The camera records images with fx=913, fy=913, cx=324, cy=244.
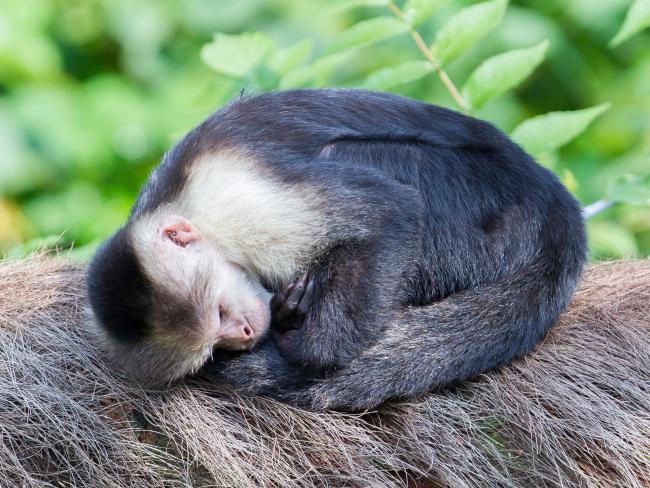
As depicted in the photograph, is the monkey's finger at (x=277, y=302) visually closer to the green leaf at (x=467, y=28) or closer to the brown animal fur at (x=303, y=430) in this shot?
the brown animal fur at (x=303, y=430)

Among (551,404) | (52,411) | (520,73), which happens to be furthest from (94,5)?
(551,404)

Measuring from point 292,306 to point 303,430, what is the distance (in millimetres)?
455

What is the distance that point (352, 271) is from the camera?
3111mm

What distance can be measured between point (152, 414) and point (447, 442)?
3.12 feet

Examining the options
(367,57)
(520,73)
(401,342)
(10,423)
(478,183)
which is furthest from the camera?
(367,57)

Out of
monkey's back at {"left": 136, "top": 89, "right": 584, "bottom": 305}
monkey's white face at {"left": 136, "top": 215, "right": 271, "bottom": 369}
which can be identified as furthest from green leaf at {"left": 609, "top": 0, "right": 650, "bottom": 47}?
monkey's white face at {"left": 136, "top": 215, "right": 271, "bottom": 369}

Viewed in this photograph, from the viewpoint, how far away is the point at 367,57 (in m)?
6.58

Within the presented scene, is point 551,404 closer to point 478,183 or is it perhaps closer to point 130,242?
point 478,183

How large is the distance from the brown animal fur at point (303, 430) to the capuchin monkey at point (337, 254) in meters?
0.09

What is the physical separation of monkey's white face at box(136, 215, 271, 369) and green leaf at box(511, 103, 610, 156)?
1506 millimetres

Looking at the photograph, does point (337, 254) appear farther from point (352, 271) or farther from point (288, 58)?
point (288, 58)

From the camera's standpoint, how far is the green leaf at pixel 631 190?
12.6 feet

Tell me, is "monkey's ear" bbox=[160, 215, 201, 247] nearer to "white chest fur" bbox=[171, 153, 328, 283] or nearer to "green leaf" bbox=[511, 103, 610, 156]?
"white chest fur" bbox=[171, 153, 328, 283]

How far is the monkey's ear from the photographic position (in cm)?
322
